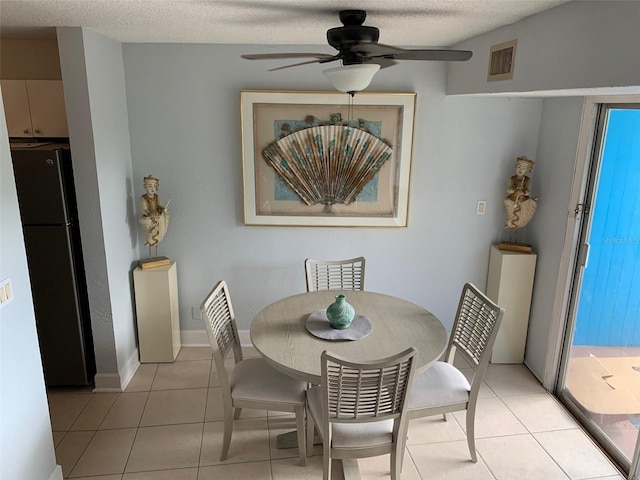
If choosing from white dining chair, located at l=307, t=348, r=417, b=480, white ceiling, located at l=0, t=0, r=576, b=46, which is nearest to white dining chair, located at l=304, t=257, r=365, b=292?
white dining chair, located at l=307, t=348, r=417, b=480

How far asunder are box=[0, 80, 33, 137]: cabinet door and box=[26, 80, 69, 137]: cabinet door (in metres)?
0.03

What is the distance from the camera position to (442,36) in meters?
2.81

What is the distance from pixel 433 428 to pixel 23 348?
2324 millimetres

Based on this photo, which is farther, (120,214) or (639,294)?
(120,214)

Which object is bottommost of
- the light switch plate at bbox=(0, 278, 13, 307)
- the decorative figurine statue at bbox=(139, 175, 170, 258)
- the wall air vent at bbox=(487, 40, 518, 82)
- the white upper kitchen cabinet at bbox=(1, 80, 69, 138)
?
the light switch plate at bbox=(0, 278, 13, 307)

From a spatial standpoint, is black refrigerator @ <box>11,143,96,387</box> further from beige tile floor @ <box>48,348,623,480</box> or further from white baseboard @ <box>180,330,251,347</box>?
white baseboard @ <box>180,330,251,347</box>

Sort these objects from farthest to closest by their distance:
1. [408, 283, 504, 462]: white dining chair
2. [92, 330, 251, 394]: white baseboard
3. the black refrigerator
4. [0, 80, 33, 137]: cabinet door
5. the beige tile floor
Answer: [92, 330, 251, 394]: white baseboard, [0, 80, 33, 137]: cabinet door, the black refrigerator, the beige tile floor, [408, 283, 504, 462]: white dining chair

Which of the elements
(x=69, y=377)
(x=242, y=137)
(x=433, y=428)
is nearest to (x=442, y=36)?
(x=242, y=137)

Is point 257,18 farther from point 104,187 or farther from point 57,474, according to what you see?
point 57,474

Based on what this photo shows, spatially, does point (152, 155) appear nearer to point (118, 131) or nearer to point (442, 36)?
point (118, 131)

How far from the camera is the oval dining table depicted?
2.26 metres

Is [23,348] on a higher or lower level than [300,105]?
lower

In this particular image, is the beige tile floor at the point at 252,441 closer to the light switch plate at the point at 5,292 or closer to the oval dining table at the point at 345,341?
the oval dining table at the point at 345,341

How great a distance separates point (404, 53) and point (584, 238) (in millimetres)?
1961
